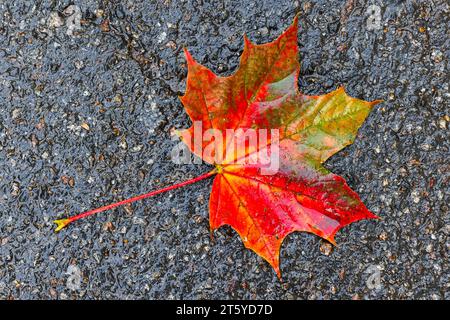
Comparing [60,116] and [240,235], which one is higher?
[60,116]

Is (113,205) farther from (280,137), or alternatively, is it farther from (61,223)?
(280,137)

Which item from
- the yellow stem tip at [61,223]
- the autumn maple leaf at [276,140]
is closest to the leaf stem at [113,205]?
the yellow stem tip at [61,223]

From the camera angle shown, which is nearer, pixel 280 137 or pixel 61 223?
pixel 280 137

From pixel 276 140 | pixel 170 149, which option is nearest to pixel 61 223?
pixel 170 149

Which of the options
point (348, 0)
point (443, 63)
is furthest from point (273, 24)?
point (443, 63)

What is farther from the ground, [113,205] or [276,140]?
[276,140]
